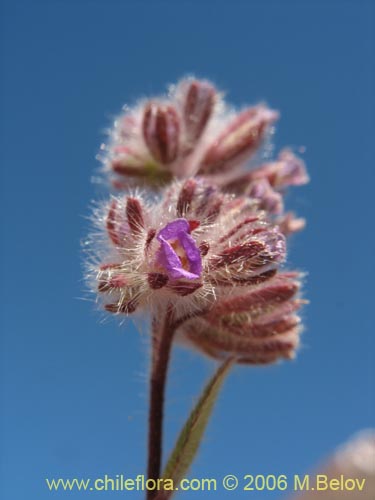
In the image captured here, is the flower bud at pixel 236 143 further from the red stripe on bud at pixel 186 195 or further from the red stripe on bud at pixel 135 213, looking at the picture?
the red stripe on bud at pixel 135 213

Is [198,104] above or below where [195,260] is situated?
above

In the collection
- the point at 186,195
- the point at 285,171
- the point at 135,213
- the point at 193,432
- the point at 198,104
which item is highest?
→ the point at 198,104

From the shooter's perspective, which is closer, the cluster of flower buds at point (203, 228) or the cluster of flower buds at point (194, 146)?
the cluster of flower buds at point (203, 228)

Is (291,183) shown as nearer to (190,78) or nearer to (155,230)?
(190,78)

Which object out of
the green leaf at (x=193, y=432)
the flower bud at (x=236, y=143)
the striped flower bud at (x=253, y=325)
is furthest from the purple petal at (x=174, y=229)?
the flower bud at (x=236, y=143)

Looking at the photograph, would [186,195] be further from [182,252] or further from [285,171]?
[285,171]

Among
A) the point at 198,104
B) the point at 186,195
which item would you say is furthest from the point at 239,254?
the point at 198,104

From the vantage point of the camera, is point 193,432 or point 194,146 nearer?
point 193,432
